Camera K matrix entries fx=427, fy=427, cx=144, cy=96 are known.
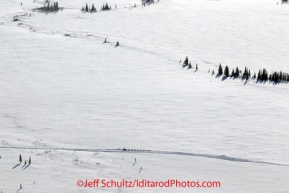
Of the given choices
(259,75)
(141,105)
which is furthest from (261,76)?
(141,105)

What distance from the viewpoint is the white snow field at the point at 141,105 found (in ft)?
45.8

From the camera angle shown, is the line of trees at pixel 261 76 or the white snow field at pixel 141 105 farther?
the line of trees at pixel 261 76

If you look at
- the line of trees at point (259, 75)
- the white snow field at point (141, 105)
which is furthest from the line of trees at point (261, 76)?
the white snow field at point (141, 105)

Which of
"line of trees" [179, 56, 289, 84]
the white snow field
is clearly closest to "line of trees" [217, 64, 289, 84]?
"line of trees" [179, 56, 289, 84]

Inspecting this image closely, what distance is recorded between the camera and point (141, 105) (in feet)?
64.8

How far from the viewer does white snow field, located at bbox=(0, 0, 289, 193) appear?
13953mm

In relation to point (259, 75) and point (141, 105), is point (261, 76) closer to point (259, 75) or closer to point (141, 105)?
point (259, 75)

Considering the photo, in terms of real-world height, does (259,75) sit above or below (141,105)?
above

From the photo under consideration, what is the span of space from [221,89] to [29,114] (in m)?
9.70

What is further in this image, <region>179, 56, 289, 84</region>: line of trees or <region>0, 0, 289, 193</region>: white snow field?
<region>179, 56, 289, 84</region>: line of trees

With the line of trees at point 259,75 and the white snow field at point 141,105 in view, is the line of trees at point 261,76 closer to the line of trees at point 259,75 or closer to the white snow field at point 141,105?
the line of trees at point 259,75

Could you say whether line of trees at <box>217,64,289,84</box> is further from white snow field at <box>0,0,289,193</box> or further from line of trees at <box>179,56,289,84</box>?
white snow field at <box>0,0,289,193</box>

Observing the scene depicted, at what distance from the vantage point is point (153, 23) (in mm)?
37312

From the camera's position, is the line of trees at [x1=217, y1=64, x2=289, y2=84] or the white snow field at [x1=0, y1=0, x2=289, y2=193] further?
the line of trees at [x1=217, y1=64, x2=289, y2=84]
